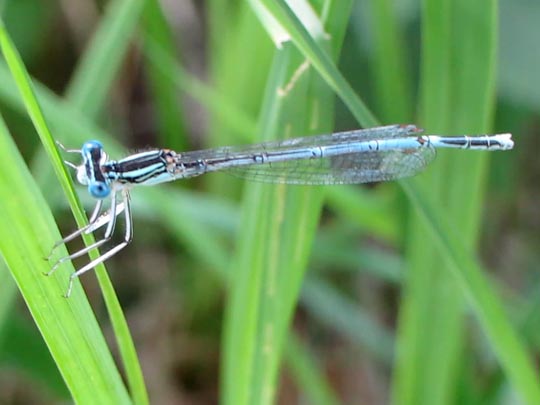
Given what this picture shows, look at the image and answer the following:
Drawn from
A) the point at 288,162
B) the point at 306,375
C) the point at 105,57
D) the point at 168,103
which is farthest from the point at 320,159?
the point at 168,103

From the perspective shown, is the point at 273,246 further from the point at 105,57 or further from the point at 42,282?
the point at 105,57

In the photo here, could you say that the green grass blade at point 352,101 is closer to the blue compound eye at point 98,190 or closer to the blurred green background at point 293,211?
the blurred green background at point 293,211

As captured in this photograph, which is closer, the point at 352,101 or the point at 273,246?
the point at 352,101

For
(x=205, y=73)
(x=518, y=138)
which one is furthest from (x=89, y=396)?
(x=205, y=73)

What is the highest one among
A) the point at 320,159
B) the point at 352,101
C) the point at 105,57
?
the point at 105,57

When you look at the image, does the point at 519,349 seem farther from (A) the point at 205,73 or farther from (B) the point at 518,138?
(A) the point at 205,73

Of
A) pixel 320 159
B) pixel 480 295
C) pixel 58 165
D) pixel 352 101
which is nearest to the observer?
pixel 58 165
